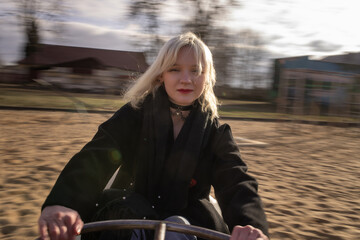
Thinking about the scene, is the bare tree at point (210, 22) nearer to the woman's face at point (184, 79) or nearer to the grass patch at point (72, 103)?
the grass patch at point (72, 103)

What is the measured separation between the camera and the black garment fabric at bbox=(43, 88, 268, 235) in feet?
4.53

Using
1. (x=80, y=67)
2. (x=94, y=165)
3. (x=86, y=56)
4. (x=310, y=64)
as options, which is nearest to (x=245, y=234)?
(x=94, y=165)

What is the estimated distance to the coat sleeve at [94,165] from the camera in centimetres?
128

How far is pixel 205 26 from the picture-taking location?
46.3 ft

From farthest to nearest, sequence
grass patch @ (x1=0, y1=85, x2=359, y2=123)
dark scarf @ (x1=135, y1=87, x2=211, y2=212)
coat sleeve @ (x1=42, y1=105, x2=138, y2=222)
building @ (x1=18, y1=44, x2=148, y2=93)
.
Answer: building @ (x1=18, y1=44, x2=148, y2=93), grass patch @ (x1=0, y1=85, x2=359, y2=123), dark scarf @ (x1=135, y1=87, x2=211, y2=212), coat sleeve @ (x1=42, y1=105, x2=138, y2=222)

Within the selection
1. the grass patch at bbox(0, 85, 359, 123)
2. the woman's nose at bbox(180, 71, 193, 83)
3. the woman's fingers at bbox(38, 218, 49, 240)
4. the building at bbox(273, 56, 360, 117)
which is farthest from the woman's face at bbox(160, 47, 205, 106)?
the building at bbox(273, 56, 360, 117)

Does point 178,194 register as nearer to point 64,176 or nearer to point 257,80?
point 64,176

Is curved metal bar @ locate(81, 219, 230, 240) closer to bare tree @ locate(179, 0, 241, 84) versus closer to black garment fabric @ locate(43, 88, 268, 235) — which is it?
black garment fabric @ locate(43, 88, 268, 235)

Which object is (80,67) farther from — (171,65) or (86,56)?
(171,65)

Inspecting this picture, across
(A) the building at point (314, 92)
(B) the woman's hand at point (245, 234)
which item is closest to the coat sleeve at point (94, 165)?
(B) the woman's hand at point (245, 234)

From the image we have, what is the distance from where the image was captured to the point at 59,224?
1.11m

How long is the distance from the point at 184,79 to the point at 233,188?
0.57m

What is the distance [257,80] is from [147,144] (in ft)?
105

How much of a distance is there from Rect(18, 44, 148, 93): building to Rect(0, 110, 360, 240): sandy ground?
13.8 m
